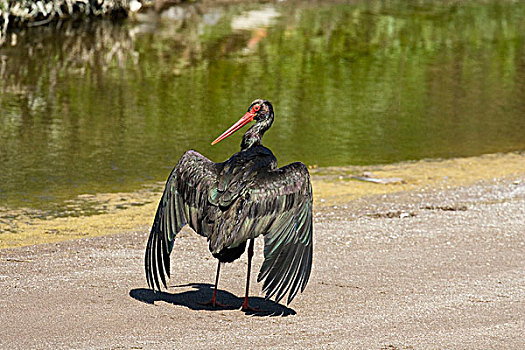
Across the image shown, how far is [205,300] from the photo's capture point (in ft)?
21.6

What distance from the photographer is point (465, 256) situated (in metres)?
7.62

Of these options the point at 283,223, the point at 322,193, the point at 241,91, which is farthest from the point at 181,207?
the point at 241,91

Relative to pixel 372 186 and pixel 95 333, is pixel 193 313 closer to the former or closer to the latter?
pixel 95 333

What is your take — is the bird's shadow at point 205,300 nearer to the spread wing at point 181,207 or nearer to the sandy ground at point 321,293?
the sandy ground at point 321,293

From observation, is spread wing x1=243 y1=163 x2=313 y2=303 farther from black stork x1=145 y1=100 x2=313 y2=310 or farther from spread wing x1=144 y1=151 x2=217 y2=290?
spread wing x1=144 y1=151 x2=217 y2=290

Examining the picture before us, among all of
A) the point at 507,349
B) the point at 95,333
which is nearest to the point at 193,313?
the point at 95,333

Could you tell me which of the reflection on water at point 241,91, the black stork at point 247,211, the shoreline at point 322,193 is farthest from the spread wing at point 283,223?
the reflection on water at point 241,91

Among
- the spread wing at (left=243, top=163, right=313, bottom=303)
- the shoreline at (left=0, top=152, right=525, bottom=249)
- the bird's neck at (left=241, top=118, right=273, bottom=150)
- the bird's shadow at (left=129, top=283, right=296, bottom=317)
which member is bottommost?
the shoreline at (left=0, top=152, right=525, bottom=249)

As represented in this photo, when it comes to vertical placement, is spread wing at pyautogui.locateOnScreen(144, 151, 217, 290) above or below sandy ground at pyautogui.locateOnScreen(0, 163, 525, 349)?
above

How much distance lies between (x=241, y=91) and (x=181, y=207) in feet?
32.4

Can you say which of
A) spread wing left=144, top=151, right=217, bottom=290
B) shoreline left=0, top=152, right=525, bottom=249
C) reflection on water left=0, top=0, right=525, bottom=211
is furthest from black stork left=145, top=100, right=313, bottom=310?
reflection on water left=0, top=0, right=525, bottom=211

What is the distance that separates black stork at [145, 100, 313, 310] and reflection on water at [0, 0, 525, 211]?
12.7ft

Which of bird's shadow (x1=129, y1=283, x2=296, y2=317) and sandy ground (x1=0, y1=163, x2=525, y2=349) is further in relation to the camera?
bird's shadow (x1=129, y1=283, x2=296, y2=317)

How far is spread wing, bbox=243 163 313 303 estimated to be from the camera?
586 centimetres
